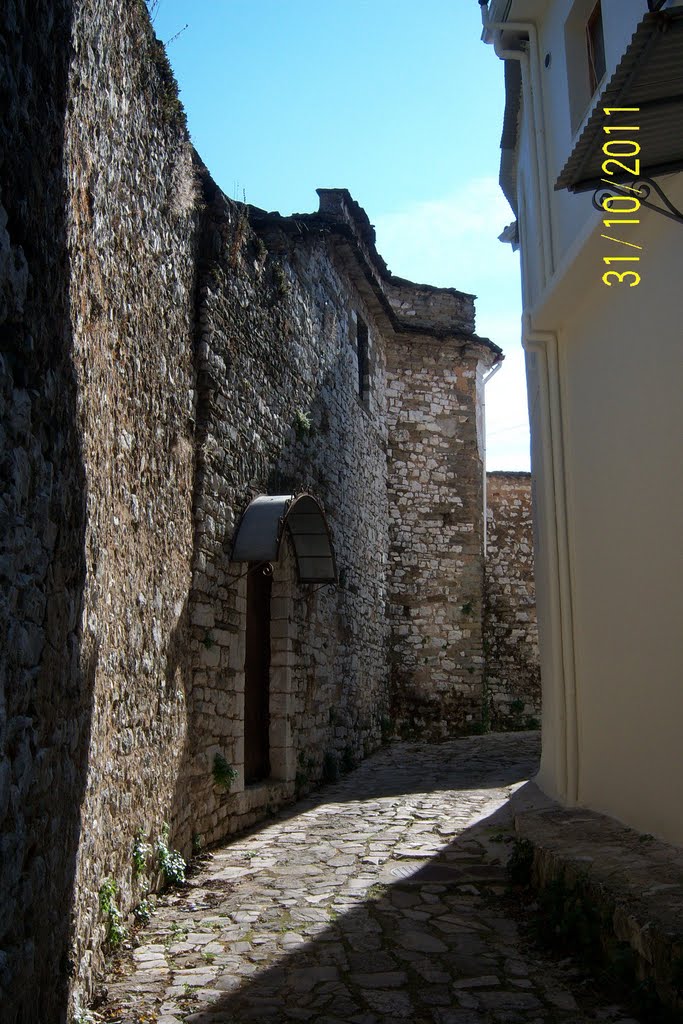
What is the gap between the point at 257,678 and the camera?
27.0ft

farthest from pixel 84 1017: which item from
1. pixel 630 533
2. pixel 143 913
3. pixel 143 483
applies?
pixel 630 533

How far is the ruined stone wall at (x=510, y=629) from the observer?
15.0 meters

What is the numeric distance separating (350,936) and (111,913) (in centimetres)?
115

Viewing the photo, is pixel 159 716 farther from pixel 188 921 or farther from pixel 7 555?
pixel 7 555

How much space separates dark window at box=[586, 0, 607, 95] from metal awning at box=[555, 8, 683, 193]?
2.39m

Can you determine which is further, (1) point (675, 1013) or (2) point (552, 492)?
(2) point (552, 492)

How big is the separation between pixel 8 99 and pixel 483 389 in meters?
14.1

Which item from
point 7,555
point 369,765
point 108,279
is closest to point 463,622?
point 369,765

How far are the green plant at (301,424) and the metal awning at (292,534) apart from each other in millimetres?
1200

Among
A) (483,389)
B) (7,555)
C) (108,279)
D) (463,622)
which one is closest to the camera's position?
(7,555)

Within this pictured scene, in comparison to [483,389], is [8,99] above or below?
below

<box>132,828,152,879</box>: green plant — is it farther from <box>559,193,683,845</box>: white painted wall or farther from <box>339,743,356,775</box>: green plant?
<box>339,743,356,775</box>: green plant

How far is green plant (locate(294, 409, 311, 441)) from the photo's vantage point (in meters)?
9.26

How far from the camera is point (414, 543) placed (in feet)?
47.6
